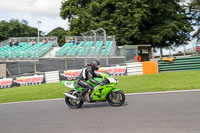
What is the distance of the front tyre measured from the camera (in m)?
8.17

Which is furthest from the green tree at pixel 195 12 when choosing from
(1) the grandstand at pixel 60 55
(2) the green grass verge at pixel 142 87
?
(2) the green grass verge at pixel 142 87

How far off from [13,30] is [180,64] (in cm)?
5983

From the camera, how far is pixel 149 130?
208 inches

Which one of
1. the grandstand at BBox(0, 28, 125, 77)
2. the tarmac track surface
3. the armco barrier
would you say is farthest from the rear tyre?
the armco barrier

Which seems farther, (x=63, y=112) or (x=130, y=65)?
(x=130, y=65)

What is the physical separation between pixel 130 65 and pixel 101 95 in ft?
36.5

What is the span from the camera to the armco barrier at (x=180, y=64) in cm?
1820

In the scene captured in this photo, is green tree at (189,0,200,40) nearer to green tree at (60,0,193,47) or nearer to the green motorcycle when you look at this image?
green tree at (60,0,193,47)

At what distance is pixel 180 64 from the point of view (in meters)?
18.5

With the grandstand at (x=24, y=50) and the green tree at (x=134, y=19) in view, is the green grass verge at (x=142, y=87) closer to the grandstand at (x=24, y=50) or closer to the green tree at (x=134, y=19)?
the grandstand at (x=24, y=50)

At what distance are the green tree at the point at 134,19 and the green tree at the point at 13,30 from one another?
108 feet

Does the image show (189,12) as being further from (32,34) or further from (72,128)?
(32,34)

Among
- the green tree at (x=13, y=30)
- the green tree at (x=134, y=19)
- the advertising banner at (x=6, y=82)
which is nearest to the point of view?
the advertising banner at (x=6, y=82)

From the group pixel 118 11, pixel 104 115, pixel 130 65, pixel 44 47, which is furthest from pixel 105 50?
pixel 104 115
